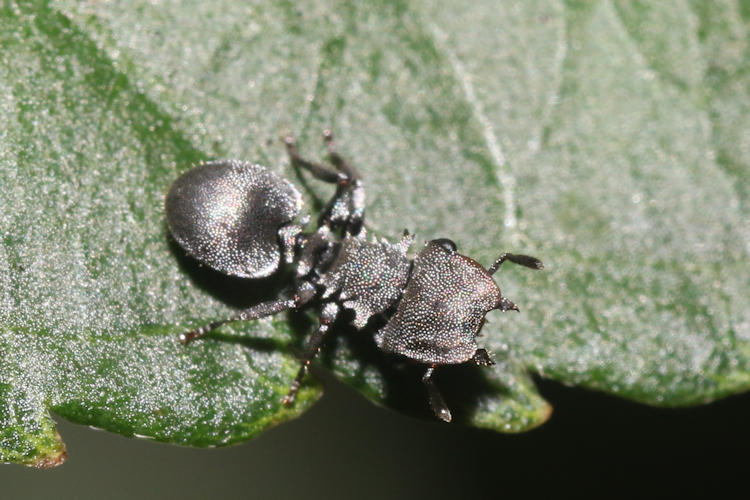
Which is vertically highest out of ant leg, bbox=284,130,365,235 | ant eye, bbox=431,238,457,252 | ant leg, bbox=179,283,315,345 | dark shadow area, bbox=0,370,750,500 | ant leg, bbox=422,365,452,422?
ant leg, bbox=284,130,365,235

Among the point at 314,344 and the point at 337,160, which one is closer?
the point at 314,344

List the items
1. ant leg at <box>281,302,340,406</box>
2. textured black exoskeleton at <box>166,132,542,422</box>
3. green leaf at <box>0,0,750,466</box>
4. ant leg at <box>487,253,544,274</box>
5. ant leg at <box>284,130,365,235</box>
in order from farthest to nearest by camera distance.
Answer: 1. ant leg at <box>284,130,365,235</box>
2. ant leg at <box>487,253,544,274</box>
3. textured black exoskeleton at <box>166,132,542,422</box>
4. ant leg at <box>281,302,340,406</box>
5. green leaf at <box>0,0,750,466</box>

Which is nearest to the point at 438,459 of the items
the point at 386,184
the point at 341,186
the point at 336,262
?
the point at 336,262

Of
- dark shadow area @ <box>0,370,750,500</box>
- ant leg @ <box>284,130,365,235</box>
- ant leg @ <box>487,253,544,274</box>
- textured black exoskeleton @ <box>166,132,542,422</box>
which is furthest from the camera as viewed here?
dark shadow area @ <box>0,370,750,500</box>

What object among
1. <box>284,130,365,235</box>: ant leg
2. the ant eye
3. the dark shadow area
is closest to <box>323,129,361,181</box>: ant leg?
<box>284,130,365,235</box>: ant leg

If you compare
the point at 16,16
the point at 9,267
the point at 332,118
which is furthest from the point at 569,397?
the point at 16,16

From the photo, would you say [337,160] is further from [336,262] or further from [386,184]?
[336,262]

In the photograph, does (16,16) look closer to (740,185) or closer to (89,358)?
(89,358)

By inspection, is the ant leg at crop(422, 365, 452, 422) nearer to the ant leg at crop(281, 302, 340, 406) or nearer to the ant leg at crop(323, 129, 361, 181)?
the ant leg at crop(281, 302, 340, 406)
